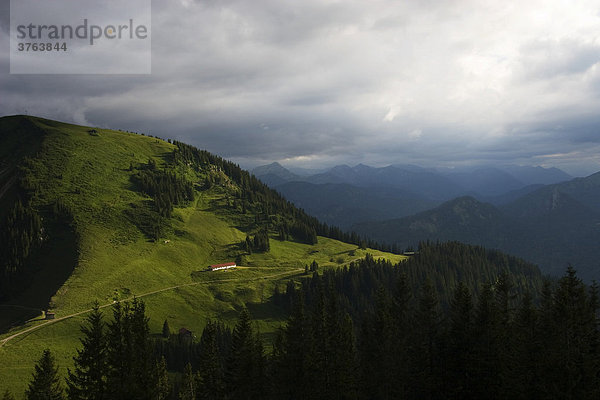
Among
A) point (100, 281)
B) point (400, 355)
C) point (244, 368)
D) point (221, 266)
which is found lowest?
point (221, 266)

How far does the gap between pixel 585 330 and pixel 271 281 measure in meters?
158

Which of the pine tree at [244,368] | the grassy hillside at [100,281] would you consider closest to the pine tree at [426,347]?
the pine tree at [244,368]

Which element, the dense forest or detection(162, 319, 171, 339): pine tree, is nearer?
the dense forest

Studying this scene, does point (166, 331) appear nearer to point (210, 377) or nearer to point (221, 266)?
point (221, 266)

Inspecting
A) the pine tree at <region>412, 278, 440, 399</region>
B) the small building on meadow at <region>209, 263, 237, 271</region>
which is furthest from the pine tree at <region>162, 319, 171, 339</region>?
the pine tree at <region>412, 278, 440, 399</region>

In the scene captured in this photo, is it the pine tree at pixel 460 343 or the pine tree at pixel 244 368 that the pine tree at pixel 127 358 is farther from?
the pine tree at pixel 460 343

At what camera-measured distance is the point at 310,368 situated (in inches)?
1667

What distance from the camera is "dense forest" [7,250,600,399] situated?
3338 centimetres

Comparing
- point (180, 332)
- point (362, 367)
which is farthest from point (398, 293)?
point (180, 332)

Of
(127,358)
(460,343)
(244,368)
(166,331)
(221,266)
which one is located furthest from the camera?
(221,266)

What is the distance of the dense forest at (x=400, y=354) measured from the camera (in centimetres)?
3338

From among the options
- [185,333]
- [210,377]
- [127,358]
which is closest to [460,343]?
[210,377]

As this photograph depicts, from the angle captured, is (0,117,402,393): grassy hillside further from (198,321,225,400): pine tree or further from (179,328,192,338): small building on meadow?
(198,321,225,400): pine tree

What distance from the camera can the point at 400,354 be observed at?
1548 inches
